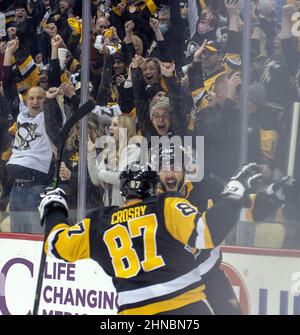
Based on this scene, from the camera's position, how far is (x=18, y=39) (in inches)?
229

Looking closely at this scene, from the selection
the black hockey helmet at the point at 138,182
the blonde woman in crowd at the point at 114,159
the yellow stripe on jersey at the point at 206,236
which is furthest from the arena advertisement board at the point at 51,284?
the yellow stripe on jersey at the point at 206,236

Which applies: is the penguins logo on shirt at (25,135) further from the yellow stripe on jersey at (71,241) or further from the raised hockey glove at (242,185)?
the raised hockey glove at (242,185)

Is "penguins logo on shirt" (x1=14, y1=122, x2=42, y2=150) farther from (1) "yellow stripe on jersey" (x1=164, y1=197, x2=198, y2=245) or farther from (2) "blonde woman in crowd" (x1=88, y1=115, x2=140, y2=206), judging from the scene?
(1) "yellow stripe on jersey" (x1=164, y1=197, x2=198, y2=245)

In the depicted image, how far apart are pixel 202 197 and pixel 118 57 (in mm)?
1120

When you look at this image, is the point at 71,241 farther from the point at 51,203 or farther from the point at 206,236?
the point at 206,236

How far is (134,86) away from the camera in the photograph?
16.3ft

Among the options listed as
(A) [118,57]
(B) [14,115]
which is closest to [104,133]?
(A) [118,57]

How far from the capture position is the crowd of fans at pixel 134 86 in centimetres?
430

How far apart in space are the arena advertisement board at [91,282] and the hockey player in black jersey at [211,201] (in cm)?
19

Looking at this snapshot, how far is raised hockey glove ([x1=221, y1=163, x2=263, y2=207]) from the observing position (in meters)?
3.61

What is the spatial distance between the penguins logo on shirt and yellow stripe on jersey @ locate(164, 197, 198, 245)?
2.02 metres

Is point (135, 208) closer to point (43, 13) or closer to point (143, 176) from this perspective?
point (143, 176)
